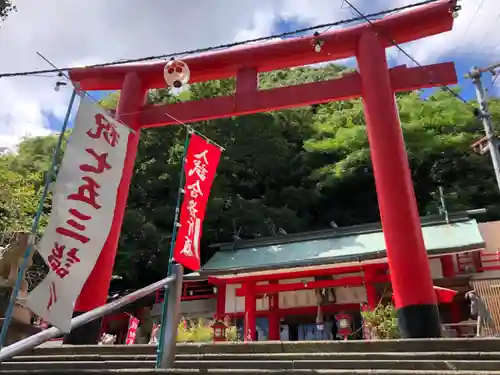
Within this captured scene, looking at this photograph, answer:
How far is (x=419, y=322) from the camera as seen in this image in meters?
6.20

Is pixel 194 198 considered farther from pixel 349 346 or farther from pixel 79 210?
pixel 349 346

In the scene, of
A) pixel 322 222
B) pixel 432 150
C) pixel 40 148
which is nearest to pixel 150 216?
pixel 322 222

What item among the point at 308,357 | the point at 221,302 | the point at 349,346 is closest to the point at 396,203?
the point at 349,346

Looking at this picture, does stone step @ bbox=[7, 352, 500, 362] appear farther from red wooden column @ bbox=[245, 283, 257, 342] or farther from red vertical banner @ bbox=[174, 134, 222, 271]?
red wooden column @ bbox=[245, 283, 257, 342]

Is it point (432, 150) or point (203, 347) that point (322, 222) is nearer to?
point (432, 150)

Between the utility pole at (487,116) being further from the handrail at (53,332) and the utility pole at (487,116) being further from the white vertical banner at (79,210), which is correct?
the white vertical banner at (79,210)

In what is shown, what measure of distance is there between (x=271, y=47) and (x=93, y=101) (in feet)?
16.7

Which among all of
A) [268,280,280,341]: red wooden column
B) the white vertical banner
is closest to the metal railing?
the white vertical banner

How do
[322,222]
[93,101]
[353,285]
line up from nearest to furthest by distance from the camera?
[93,101]
[353,285]
[322,222]

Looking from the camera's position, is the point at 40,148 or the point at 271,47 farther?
the point at 40,148

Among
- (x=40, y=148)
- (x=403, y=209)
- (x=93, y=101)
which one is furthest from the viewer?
(x=40, y=148)

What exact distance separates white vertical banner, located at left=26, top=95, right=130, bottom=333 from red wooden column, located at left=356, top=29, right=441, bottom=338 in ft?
13.9

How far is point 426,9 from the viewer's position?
7.82 meters

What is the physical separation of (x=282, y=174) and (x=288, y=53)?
43.9 ft
